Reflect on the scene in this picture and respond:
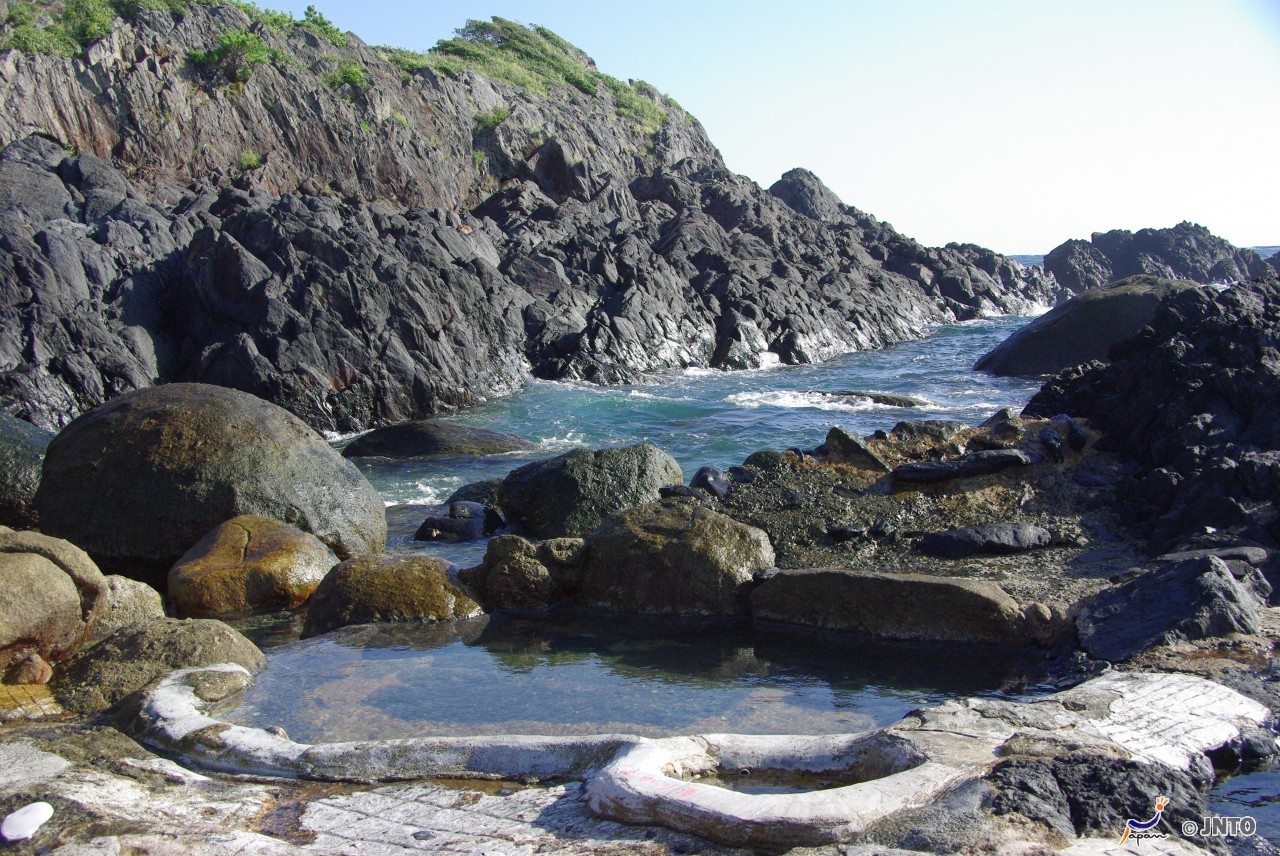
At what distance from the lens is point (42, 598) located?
19.7ft

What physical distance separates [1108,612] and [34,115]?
37.3 meters

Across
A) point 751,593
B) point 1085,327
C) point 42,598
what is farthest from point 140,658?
point 1085,327

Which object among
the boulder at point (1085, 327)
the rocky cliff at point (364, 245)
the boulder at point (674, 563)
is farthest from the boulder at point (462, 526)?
the boulder at point (1085, 327)

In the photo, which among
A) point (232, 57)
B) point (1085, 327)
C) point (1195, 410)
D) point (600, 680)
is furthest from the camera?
point (232, 57)

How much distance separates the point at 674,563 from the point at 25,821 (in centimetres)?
495

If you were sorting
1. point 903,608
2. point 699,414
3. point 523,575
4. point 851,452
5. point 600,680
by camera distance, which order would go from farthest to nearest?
point 699,414
point 851,452
point 523,575
point 903,608
point 600,680

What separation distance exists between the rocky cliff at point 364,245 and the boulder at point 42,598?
14390mm

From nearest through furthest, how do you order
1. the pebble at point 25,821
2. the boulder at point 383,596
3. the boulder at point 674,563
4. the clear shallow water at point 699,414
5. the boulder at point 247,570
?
the pebble at point 25,821 < the boulder at point 383,596 < the boulder at point 674,563 < the boulder at point 247,570 < the clear shallow water at point 699,414

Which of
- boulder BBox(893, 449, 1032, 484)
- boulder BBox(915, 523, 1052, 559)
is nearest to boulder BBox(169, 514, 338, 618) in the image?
boulder BBox(915, 523, 1052, 559)

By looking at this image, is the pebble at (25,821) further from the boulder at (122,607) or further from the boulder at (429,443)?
the boulder at (429,443)

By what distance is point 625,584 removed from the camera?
316 inches

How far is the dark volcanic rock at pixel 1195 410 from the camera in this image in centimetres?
811

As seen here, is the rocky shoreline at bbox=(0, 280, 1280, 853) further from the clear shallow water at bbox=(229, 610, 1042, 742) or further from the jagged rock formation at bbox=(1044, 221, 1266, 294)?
the jagged rock formation at bbox=(1044, 221, 1266, 294)

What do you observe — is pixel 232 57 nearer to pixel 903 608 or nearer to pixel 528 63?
pixel 528 63
